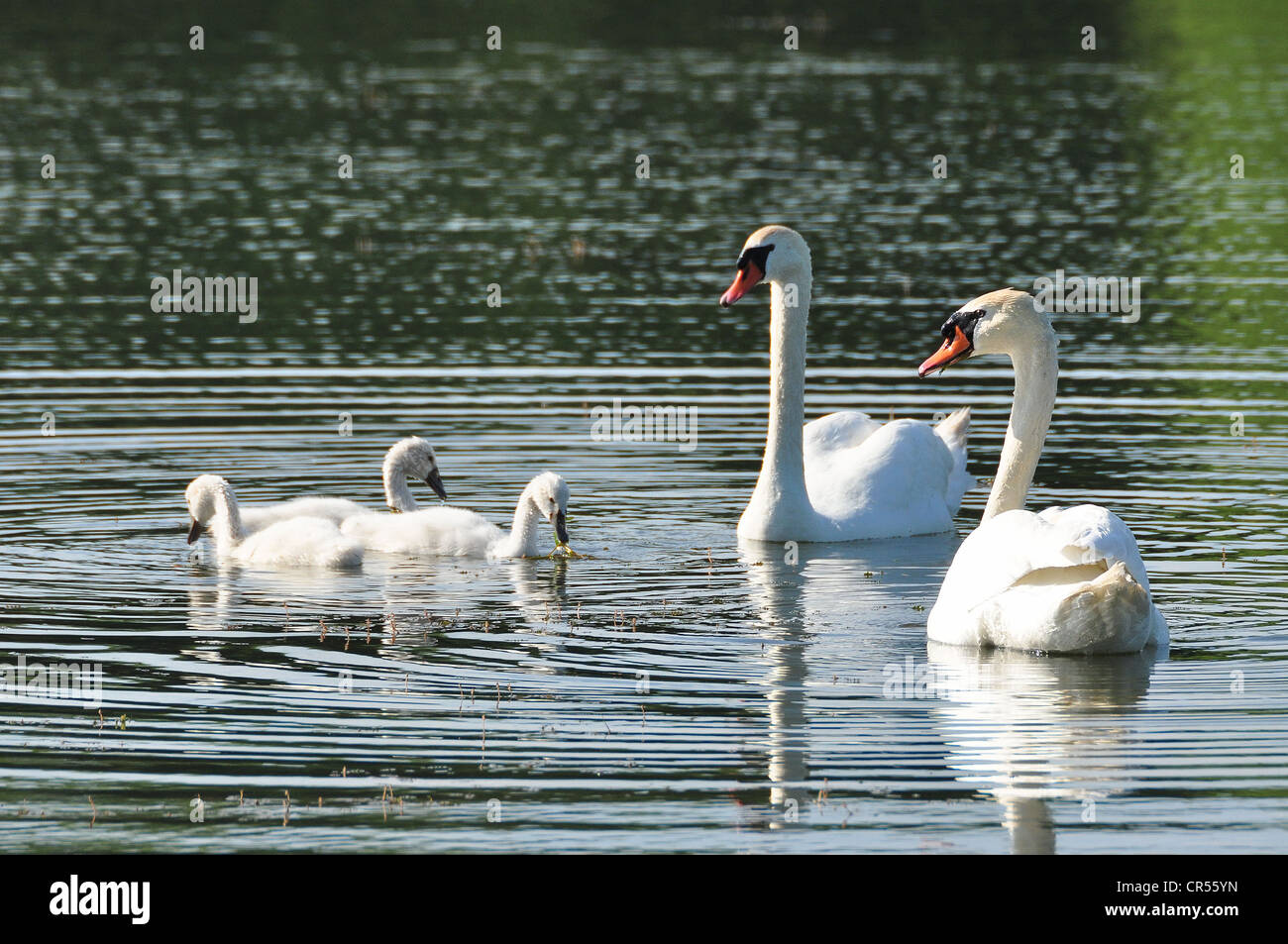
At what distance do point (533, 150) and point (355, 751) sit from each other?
28.9 meters

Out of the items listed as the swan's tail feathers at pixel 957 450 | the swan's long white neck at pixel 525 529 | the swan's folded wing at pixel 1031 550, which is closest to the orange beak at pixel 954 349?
the swan's folded wing at pixel 1031 550

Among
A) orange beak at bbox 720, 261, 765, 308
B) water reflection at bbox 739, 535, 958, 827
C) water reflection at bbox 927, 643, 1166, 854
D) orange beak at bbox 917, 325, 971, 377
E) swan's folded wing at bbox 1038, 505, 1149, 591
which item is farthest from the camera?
orange beak at bbox 720, 261, 765, 308

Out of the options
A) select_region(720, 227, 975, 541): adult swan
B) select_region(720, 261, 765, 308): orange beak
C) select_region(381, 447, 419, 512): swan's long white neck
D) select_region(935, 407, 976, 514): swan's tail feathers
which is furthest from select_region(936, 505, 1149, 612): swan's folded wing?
select_region(381, 447, 419, 512): swan's long white neck

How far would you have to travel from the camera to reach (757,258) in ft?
49.6

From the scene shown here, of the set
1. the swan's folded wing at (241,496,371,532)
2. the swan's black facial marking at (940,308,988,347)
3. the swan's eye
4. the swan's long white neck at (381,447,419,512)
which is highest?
the swan's eye

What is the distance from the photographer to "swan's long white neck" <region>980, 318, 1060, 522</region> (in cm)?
1251

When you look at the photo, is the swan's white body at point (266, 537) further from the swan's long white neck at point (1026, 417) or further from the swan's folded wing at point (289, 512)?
the swan's long white neck at point (1026, 417)

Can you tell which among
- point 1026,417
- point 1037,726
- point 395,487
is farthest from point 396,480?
point 1037,726

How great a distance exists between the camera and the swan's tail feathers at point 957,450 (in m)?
15.9

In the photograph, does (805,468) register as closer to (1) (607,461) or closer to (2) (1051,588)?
(1) (607,461)

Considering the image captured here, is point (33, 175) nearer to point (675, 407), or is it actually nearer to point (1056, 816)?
point (675, 407)

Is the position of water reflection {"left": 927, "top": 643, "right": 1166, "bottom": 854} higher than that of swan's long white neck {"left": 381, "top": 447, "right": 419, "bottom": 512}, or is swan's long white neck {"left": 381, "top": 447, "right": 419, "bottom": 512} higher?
swan's long white neck {"left": 381, "top": 447, "right": 419, "bottom": 512}

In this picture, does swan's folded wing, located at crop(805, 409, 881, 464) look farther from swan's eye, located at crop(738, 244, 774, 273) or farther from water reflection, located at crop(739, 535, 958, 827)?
swan's eye, located at crop(738, 244, 774, 273)

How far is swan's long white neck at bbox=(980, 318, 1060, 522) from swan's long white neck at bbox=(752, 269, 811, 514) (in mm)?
2270
